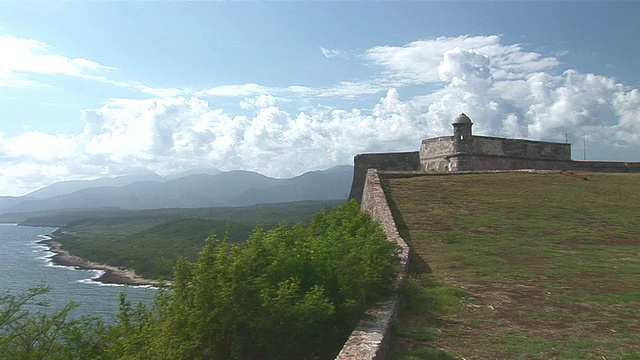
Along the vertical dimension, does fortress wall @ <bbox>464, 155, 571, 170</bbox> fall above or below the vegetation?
above

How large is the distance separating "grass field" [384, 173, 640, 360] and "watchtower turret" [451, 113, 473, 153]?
455 centimetres

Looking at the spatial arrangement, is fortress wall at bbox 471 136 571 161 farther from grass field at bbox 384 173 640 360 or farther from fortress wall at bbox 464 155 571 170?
grass field at bbox 384 173 640 360

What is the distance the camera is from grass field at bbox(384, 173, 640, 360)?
5.99m

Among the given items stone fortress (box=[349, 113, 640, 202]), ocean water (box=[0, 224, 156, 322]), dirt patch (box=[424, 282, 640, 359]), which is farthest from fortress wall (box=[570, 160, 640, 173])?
ocean water (box=[0, 224, 156, 322])

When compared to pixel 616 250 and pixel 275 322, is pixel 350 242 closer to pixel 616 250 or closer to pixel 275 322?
pixel 275 322

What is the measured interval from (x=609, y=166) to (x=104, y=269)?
5035cm

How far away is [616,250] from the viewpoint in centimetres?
1152

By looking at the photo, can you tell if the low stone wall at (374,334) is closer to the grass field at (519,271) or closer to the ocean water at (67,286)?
the grass field at (519,271)

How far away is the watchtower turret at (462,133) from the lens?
23516 mm

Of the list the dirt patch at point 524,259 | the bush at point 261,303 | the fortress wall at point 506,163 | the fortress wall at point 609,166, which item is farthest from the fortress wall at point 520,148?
the bush at point 261,303

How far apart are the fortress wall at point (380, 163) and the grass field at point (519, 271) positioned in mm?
5592

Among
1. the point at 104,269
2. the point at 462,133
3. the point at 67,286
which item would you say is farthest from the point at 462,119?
the point at 104,269

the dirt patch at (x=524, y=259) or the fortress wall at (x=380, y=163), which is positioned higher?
the fortress wall at (x=380, y=163)

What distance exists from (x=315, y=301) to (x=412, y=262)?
184 inches
